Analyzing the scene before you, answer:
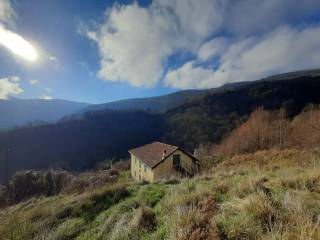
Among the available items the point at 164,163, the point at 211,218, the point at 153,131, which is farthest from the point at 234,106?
the point at 211,218

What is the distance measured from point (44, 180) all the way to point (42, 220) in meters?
30.6

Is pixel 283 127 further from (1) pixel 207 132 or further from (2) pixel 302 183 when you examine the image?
(2) pixel 302 183

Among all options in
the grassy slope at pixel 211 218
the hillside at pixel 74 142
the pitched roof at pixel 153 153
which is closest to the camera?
the grassy slope at pixel 211 218

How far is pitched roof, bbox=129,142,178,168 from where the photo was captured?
91.7 feet

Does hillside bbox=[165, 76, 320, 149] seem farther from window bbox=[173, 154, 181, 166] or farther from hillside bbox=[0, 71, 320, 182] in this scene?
window bbox=[173, 154, 181, 166]

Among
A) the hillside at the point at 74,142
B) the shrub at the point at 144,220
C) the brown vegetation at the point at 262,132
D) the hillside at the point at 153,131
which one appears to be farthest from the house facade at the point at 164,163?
the hillside at the point at 74,142

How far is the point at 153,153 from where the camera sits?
3105 centimetres

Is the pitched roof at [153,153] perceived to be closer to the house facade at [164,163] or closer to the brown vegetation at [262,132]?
the house facade at [164,163]

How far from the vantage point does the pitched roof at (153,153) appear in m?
28.0

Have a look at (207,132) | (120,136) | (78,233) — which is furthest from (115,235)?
(120,136)

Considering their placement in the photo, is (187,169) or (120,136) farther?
(120,136)

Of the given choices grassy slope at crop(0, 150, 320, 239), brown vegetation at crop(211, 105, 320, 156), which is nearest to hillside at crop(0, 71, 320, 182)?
brown vegetation at crop(211, 105, 320, 156)

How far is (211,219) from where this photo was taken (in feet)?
11.5

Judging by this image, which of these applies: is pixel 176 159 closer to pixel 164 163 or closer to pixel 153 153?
pixel 164 163
